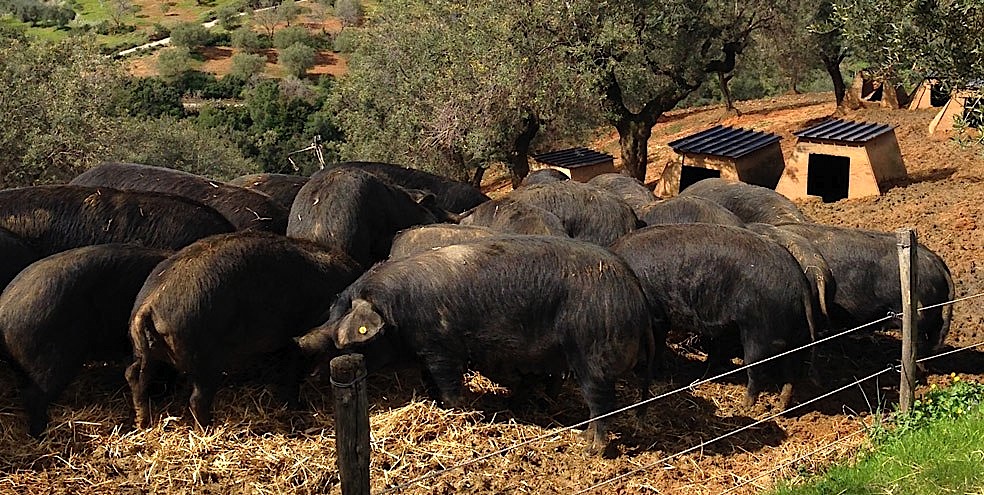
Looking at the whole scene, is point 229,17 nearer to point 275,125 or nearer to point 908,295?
point 275,125

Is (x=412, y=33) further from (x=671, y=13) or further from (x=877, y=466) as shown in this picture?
(x=877, y=466)

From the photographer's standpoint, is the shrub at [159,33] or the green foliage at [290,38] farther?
the shrub at [159,33]

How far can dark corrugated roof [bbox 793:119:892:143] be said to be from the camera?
13039mm

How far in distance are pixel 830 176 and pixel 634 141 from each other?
3353mm

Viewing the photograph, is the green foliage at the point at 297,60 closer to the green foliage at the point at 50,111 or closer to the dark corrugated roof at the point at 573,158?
the green foliage at the point at 50,111

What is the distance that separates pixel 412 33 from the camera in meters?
20.7

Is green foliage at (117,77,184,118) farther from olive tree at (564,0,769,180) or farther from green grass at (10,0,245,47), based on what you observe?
olive tree at (564,0,769,180)

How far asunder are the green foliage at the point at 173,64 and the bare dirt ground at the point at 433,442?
48.1 meters

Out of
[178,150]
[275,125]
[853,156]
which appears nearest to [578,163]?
[853,156]

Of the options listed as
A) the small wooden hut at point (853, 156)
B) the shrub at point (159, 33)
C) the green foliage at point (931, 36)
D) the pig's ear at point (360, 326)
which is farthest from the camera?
the shrub at point (159, 33)

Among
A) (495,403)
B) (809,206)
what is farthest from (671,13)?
(495,403)

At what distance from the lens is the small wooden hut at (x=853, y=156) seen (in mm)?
12984

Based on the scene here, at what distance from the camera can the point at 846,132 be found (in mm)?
13422

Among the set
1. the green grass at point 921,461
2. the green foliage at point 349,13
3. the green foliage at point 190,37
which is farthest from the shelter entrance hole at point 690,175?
the green foliage at point 349,13
